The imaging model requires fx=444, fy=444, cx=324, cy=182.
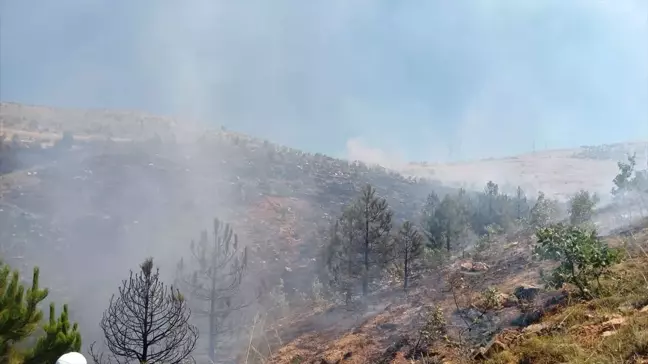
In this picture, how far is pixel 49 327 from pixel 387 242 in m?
22.3

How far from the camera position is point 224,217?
184 feet

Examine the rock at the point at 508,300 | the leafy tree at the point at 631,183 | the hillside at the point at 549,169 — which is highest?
the hillside at the point at 549,169

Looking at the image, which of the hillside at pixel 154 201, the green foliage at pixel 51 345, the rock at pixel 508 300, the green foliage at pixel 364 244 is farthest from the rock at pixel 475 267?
the hillside at pixel 154 201

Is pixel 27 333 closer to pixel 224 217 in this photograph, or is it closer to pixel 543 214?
pixel 543 214

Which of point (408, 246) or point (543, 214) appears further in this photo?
point (543, 214)

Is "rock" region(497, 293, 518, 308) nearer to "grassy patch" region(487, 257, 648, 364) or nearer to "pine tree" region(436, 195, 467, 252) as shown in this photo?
"grassy patch" region(487, 257, 648, 364)

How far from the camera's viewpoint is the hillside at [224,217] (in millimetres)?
19906

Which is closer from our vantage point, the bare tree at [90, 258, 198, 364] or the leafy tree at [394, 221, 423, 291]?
the bare tree at [90, 258, 198, 364]

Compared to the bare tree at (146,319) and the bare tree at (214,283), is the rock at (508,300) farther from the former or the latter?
the bare tree at (214,283)

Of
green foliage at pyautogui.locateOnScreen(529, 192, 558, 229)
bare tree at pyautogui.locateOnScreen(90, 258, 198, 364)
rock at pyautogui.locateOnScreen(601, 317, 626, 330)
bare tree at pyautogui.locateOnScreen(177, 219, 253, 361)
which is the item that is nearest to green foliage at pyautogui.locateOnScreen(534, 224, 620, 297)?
rock at pyautogui.locateOnScreen(601, 317, 626, 330)

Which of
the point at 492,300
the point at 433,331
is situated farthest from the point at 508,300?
the point at 433,331

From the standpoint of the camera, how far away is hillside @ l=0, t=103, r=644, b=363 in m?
19.9

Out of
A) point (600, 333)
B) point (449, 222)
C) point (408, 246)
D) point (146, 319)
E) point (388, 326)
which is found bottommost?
point (388, 326)

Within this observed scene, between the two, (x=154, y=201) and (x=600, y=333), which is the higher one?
(x=154, y=201)
